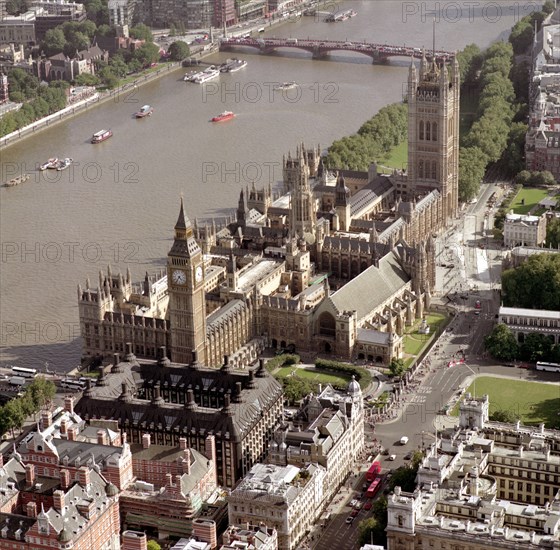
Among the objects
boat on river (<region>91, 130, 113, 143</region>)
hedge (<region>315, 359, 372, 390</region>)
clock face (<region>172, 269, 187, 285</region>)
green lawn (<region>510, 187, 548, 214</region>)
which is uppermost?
clock face (<region>172, 269, 187, 285</region>)

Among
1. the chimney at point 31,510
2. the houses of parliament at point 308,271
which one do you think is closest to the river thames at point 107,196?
the houses of parliament at point 308,271

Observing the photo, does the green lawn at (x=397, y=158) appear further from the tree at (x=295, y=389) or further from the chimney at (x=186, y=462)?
the chimney at (x=186, y=462)

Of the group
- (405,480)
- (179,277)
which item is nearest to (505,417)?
(405,480)

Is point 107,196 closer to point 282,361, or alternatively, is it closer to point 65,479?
point 282,361

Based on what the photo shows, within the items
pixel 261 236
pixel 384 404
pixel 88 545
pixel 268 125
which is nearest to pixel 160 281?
pixel 261 236

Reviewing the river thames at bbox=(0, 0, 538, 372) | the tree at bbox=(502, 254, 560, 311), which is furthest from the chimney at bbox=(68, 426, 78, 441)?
the tree at bbox=(502, 254, 560, 311)

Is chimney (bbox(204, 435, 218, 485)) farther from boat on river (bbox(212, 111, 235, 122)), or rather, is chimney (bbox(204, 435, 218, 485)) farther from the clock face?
boat on river (bbox(212, 111, 235, 122))
